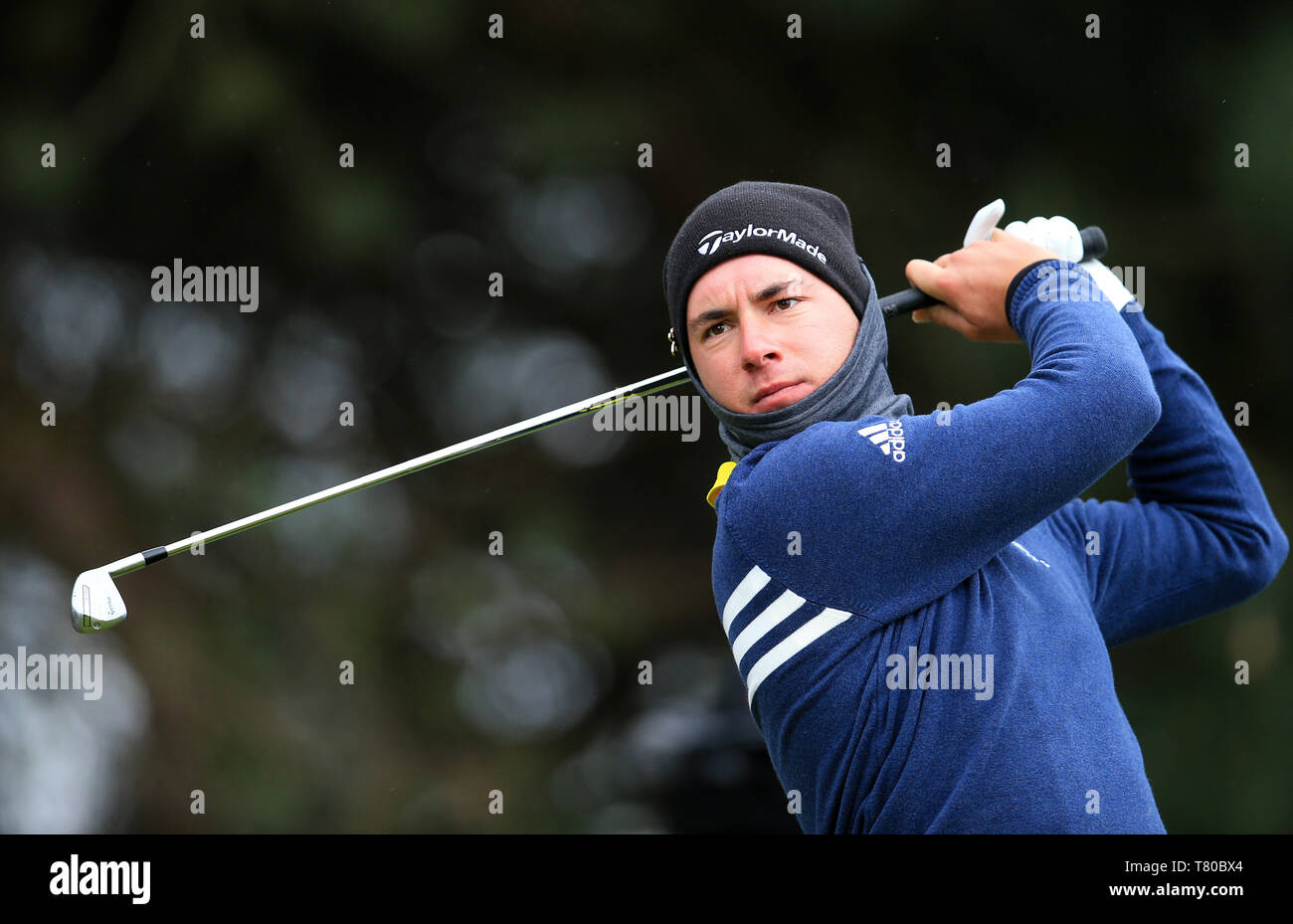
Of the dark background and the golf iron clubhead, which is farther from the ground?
the dark background

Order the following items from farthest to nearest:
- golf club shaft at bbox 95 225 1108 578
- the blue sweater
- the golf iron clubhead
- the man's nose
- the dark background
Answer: the dark background → the golf iron clubhead → golf club shaft at bbox 95 225 1108 578 → the man's nose → the blue sweater

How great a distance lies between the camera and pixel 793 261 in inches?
57.9

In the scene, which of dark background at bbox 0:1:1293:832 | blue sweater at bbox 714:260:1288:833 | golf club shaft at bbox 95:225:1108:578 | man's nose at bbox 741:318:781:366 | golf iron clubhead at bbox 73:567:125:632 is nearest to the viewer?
blue sweater at bbox 714:260:1288:833

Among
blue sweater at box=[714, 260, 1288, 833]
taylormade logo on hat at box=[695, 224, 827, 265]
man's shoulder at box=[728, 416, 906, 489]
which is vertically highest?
taylormade logo on hat at box=[695, 224, 827, 265]

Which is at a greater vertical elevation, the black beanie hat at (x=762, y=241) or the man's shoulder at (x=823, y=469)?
the black beanie hat at (x=762, y=241)

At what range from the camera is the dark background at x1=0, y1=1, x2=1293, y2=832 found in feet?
12.9

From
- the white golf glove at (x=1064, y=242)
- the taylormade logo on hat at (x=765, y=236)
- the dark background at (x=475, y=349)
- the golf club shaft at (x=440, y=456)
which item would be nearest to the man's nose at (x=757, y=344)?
the taylormade logo on hat at (x=765, y=236)

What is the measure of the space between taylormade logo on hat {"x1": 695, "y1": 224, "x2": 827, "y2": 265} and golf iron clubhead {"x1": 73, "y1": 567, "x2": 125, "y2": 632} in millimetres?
886

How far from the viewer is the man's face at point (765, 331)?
4.66 feet

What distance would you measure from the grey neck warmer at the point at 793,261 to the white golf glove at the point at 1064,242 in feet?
0.77

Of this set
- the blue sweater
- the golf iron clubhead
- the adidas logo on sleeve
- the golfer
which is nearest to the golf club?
the golf iron clubhead

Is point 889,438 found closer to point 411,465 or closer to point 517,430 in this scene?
point 517,430

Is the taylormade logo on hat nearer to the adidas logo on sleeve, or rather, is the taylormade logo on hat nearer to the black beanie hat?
the black beanie hat

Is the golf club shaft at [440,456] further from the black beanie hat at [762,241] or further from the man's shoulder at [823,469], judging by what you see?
the man's shoulder at [823,469]
